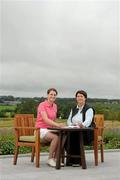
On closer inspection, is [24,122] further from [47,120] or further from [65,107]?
[65,107]

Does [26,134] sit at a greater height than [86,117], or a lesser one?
lesser

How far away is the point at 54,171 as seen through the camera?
6977mm

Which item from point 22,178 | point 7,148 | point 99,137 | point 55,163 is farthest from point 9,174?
point 7,148

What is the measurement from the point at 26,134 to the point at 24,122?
0.19 metres

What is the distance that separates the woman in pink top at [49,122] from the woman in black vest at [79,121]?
0.24 m

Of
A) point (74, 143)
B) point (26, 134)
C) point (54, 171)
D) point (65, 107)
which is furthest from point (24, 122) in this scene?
point (65, 107)

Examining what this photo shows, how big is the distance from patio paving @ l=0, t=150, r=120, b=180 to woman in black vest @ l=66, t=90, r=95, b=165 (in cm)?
31

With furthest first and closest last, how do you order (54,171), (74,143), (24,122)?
(24,122)
(74,143)
(54,171)

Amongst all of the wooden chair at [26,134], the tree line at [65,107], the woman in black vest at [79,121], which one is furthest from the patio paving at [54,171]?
the tree line at [65,107]

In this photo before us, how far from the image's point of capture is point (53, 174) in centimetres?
668

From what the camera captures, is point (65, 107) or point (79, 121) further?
point (65, 107)

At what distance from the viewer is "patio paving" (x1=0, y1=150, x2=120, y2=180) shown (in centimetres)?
642

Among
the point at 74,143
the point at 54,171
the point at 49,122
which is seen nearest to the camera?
the point at 54,171

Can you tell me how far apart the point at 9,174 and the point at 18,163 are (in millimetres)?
1168
